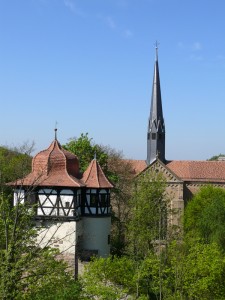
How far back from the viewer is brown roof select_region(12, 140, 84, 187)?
3053cm

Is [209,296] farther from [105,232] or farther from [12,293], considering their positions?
[12,293]

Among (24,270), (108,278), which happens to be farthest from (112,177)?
(24,270)

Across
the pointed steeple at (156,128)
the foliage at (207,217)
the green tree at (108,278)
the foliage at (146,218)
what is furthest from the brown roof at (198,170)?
the green tree at (108,278)

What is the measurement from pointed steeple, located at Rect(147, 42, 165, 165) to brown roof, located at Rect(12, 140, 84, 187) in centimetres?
2576

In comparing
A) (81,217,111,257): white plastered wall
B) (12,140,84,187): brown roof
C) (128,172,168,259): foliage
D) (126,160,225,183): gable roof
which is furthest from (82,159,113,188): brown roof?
(126,160,225,183): gable roof

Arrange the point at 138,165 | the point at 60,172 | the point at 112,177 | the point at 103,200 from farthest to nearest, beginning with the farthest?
the point at 138,165 < the point at 112,177 < the point at 103,200 < the point at 60,172

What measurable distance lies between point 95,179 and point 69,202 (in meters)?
2.85

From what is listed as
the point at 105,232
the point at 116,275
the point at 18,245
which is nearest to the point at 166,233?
the point at 105,232

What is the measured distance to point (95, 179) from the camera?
106ft

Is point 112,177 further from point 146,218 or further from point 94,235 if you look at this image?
point 94,235

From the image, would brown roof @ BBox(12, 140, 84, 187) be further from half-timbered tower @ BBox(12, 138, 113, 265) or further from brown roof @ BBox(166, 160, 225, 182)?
brown roof @ BBox(166, 160, 225, 182)

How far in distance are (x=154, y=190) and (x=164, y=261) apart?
8523 mm

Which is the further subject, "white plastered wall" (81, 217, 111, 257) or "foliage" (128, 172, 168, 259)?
"foliage" (128, 172, 168, 259)

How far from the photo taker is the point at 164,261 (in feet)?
95.9
